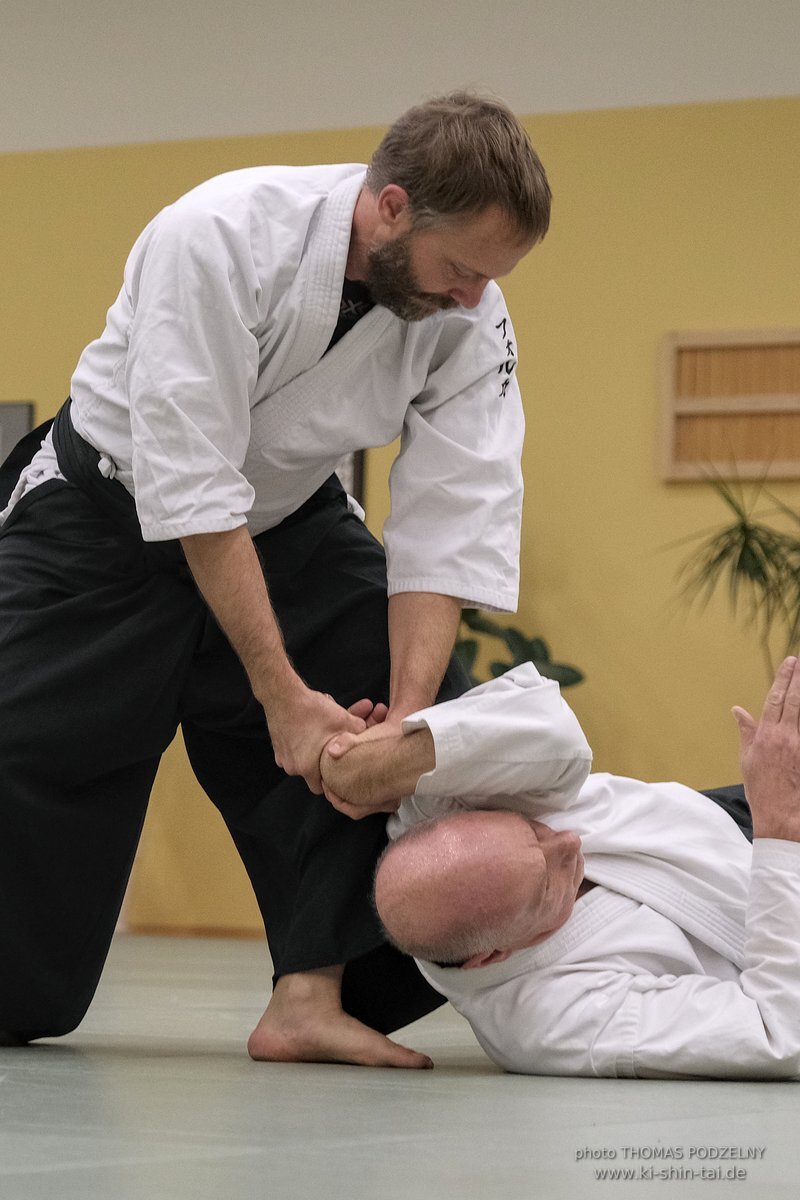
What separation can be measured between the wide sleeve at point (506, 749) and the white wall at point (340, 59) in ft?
13.2

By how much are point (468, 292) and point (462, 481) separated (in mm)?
280

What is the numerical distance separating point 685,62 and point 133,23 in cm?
212

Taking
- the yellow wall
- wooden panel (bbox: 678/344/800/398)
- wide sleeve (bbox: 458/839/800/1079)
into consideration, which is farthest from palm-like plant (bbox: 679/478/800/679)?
wide sleeve (bbox: 458/839/800/1079)

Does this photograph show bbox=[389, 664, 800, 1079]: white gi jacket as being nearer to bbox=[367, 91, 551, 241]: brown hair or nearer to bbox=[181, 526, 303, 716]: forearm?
bbox=[181, 526, 303, 716]: forearm

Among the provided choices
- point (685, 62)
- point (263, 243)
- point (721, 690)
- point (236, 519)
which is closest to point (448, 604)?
point (236, 519)

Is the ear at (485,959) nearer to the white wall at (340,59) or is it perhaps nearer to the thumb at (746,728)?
the thumb at (746,728)

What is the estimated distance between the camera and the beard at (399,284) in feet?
6.39

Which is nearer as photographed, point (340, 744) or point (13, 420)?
point (340, 744)

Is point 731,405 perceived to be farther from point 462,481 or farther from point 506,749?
point 506,749

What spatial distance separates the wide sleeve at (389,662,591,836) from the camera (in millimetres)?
1826

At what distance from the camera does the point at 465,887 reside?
5.71 feet

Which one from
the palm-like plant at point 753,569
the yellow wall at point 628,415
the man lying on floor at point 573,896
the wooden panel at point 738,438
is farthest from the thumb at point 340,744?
the wooden panel at point 738,438

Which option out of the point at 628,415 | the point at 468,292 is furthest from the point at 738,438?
the point at 468,292

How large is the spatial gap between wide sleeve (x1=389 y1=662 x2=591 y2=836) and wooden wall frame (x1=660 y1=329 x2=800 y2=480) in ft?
11.3
